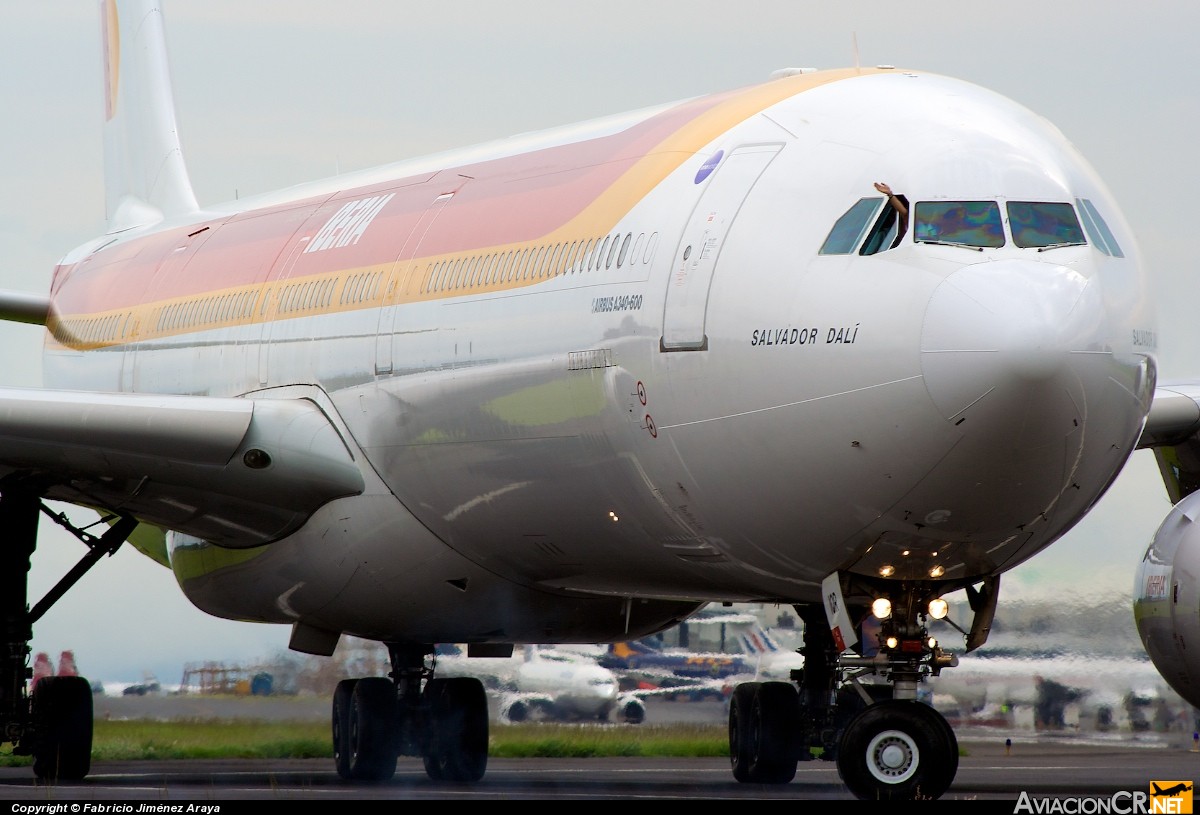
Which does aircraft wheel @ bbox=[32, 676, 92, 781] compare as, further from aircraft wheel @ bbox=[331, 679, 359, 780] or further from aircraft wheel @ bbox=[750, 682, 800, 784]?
aircraft wheel @ bbox=[750, 682, 800, 784]

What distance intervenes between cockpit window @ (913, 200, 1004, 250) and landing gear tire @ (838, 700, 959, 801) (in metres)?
2.40

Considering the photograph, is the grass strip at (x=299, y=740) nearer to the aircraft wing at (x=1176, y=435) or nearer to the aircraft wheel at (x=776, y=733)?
the aircraft wheel at (x=776, y=733)

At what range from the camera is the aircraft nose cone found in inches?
351

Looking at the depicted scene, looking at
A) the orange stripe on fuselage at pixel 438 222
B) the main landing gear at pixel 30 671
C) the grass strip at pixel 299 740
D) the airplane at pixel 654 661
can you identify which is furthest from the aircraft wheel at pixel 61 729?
the airplane at pixel 654 661

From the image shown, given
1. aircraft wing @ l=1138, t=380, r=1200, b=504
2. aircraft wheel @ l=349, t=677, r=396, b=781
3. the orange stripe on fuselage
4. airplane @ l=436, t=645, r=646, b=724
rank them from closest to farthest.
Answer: the orange stripe on fuselage, aircraft wing @ l=1138, t=380, r=1200, b=504, aircraft wheel @ l=349, t=677, r=396, b=781, airplane @ l=436, t=645, r=646, b=724

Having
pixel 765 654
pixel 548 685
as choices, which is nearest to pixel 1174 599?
pixel 765 654

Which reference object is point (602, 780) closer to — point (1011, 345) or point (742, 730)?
point (742, 730)

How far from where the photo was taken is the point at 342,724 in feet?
57.6

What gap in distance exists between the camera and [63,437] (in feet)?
43.8

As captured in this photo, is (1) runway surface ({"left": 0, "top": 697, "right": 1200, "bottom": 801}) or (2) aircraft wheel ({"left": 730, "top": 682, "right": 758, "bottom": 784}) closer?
(1) runway surface ({"left": 0, "top": 697, "right": 1200, "bottom": 801})

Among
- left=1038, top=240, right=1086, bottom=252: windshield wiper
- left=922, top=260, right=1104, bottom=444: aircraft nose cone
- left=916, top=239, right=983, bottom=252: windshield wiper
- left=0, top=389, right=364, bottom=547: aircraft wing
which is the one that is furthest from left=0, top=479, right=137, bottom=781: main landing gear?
left=1038, top=240, right=1086, bottom=252: windshield wiper

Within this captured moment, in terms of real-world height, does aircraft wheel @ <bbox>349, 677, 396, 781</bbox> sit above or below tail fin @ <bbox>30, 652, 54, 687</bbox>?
below

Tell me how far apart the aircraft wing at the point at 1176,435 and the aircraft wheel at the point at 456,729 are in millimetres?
6216

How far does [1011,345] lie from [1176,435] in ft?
22.5
